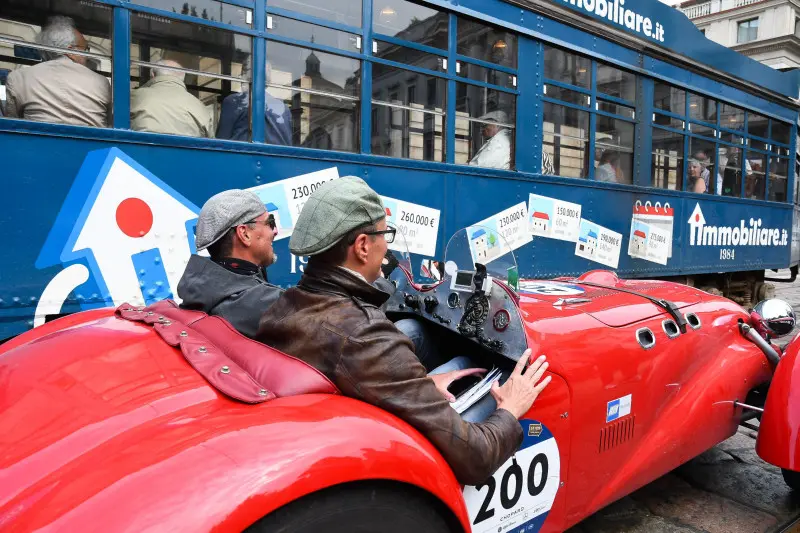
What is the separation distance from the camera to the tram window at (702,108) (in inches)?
309

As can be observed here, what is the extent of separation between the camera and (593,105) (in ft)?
20.9

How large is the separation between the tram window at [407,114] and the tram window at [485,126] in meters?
0.23

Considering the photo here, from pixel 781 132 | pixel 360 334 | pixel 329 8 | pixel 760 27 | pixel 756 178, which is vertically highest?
pixel 760 27

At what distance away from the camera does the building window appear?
140 ft

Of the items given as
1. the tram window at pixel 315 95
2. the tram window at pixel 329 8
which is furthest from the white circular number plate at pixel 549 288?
the tram window at pixel 329 8

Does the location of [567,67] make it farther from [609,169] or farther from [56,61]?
[56,61]

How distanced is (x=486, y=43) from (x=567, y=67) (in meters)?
1.20

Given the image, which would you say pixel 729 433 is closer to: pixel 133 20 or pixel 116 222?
pixel 116 222

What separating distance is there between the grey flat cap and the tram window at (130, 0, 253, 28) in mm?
1958

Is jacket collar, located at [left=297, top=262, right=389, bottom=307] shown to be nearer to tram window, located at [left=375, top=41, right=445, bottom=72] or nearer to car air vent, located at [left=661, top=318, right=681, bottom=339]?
car air vent, located at [left=661, top=318, right=681, bottom=339]

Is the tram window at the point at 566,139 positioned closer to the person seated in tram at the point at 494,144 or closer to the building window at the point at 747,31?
the person seated in tram at the point at 494,144

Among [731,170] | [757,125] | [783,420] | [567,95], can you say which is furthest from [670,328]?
[757,125]

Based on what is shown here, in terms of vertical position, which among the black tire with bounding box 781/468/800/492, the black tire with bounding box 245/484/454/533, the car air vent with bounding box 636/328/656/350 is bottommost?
the black tire with bounding box 781/468/800/492

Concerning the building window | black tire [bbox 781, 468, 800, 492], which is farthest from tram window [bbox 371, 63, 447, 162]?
the building window
